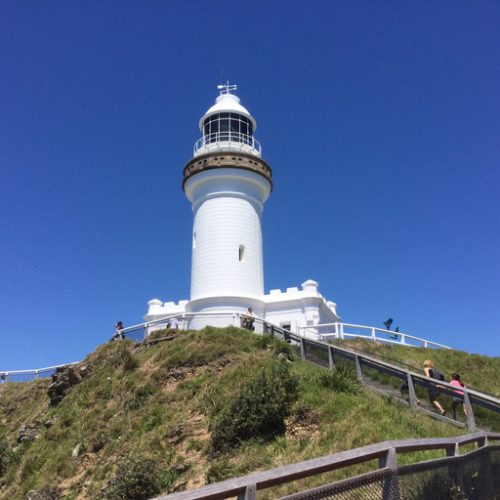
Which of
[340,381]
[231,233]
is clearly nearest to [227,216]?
[231,233]

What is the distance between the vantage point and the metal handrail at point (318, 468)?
389 cm

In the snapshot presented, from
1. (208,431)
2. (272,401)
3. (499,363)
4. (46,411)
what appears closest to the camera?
(272,401)

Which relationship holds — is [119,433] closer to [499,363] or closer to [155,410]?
[155,410]

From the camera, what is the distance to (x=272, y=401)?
12.9m

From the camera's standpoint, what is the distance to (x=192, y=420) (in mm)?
15172

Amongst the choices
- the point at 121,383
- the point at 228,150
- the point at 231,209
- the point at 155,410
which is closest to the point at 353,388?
the point at 155,410

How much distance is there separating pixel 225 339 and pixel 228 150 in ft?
43.9

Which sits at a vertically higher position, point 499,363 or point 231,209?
point 231,209

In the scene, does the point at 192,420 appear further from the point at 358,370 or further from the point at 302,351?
the point at 302,351

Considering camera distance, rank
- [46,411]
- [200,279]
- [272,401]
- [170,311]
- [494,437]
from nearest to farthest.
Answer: [494,437]
[272,401]
[46,411]
[200,279]
[170,311]

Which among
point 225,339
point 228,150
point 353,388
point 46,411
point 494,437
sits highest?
point 228,150

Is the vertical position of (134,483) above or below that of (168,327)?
below

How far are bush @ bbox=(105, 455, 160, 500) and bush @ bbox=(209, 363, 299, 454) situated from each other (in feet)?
5.27

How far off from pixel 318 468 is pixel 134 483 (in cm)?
848
